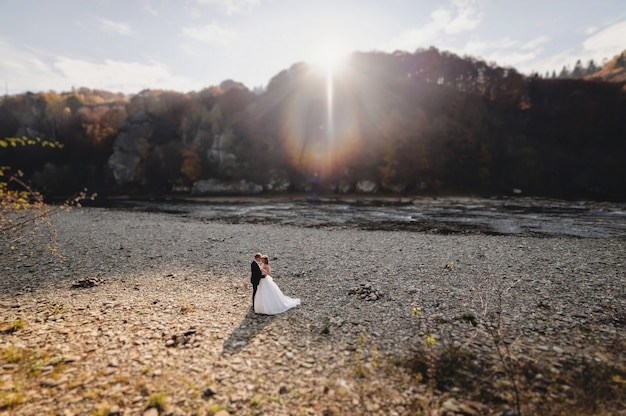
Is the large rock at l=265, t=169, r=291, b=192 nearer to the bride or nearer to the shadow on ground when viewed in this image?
the bride

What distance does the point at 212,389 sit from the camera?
24.2ft

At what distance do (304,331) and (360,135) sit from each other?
239ft

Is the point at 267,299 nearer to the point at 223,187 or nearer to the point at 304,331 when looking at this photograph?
the point at 304,331

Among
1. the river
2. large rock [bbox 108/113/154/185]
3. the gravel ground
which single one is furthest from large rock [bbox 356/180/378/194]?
large rock [bbox 108/113/154/185]

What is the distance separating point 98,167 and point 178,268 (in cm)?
9401

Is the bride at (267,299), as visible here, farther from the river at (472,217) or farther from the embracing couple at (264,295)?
the river at (472,217)

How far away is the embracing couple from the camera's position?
11977 millimetres

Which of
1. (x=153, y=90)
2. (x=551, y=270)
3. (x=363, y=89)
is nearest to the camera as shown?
(x=551, y=270)

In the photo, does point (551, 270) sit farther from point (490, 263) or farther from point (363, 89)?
point (363, 89)

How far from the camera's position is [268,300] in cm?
1206

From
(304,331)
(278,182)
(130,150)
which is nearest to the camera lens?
(304,331)

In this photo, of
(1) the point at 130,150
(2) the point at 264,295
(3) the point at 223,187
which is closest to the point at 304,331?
(2) the point at 264,295

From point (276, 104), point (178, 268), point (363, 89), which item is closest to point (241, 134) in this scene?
point (276, 104)

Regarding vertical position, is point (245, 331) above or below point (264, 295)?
below
